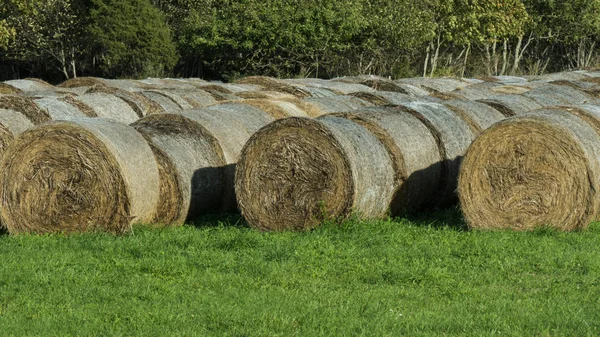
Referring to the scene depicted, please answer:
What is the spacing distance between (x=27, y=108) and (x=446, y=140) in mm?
6938

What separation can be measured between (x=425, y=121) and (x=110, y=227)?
557 centimetres

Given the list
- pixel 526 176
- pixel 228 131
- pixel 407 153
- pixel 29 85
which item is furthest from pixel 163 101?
pixel 526 176

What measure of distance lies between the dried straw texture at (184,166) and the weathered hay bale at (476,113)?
15.1 feet

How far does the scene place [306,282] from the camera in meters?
11.6

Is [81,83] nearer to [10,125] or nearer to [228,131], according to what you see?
[10,125]

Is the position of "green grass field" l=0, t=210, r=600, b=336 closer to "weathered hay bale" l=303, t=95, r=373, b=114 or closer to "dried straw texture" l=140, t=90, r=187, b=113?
"weathered hay bale" l=303, t=95, r=373, b=114

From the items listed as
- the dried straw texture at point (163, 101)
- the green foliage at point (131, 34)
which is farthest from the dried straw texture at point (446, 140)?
the green foliage at point (131, 34)

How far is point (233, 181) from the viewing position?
1678cm

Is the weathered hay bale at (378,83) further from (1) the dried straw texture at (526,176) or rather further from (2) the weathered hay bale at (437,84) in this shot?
(1) the dried straw texture at (526,176)

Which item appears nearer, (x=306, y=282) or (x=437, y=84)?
(x=306, y=282)

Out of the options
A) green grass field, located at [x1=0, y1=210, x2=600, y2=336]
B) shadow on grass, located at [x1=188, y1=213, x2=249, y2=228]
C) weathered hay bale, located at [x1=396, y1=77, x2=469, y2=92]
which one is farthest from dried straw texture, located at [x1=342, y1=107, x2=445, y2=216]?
weathered hay bale, located at [x1=396, y1=77, x2=469, y2=92]

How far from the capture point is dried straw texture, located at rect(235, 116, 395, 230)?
14859mm

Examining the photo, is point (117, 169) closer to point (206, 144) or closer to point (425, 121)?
point (206, 144)

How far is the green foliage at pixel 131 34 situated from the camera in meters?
58.7
